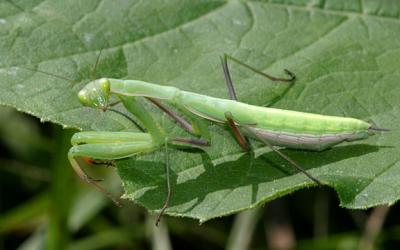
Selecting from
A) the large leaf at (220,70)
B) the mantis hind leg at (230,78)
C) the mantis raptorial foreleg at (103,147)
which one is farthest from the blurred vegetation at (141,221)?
the mantis hind leg at (230,78)

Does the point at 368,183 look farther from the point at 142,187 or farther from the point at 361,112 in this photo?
the point at 142,187

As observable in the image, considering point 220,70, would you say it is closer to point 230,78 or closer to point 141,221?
point 230,78

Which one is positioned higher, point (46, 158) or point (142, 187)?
point (142, 187)

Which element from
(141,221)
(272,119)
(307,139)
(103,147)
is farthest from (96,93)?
(141,221)

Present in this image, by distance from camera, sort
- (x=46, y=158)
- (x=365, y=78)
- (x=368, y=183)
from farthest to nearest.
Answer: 1. (x=46, y=158)
2. (x=365, y=78)
3. (x=368, y=183)

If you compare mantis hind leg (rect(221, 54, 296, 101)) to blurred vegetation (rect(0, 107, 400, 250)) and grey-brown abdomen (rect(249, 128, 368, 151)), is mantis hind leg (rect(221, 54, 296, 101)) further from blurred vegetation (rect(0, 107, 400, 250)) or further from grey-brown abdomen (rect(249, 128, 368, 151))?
blurred vegetation (rect(0, 107, 400, 250))

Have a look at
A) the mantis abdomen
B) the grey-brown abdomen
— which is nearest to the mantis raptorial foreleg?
the mantis abdomen

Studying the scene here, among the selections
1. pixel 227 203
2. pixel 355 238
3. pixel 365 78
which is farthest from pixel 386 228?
pixel 227 203
